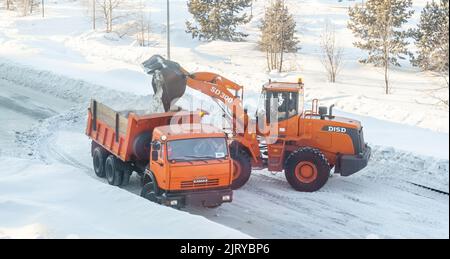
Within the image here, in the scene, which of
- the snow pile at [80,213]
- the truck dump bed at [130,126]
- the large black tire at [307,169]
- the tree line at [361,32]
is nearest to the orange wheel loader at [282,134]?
the large black tire at [307,169]

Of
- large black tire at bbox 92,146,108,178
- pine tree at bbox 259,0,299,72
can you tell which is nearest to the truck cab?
large black tire at bbox 92,146,108,178

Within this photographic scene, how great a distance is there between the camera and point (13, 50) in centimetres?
4131

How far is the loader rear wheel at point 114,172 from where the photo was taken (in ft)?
52.0

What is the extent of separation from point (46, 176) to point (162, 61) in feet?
13.6

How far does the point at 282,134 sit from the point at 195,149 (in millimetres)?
3245

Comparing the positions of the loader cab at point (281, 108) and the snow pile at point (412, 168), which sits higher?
the loader cab at point (281, 108)

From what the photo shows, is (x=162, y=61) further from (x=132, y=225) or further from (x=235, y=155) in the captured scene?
(x=132, y=225)

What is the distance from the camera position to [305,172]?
1536cm

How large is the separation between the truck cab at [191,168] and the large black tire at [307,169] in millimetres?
2474

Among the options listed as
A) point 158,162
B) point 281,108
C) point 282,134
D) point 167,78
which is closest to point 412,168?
point 282,134

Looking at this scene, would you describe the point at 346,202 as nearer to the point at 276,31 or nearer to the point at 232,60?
the point at 276,31

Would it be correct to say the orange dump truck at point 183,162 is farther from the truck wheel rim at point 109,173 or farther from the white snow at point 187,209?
the truck wheel rim at point 109,173

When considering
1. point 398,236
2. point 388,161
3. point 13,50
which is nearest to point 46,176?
point 398,236

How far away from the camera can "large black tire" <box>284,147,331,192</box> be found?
15125 mm
